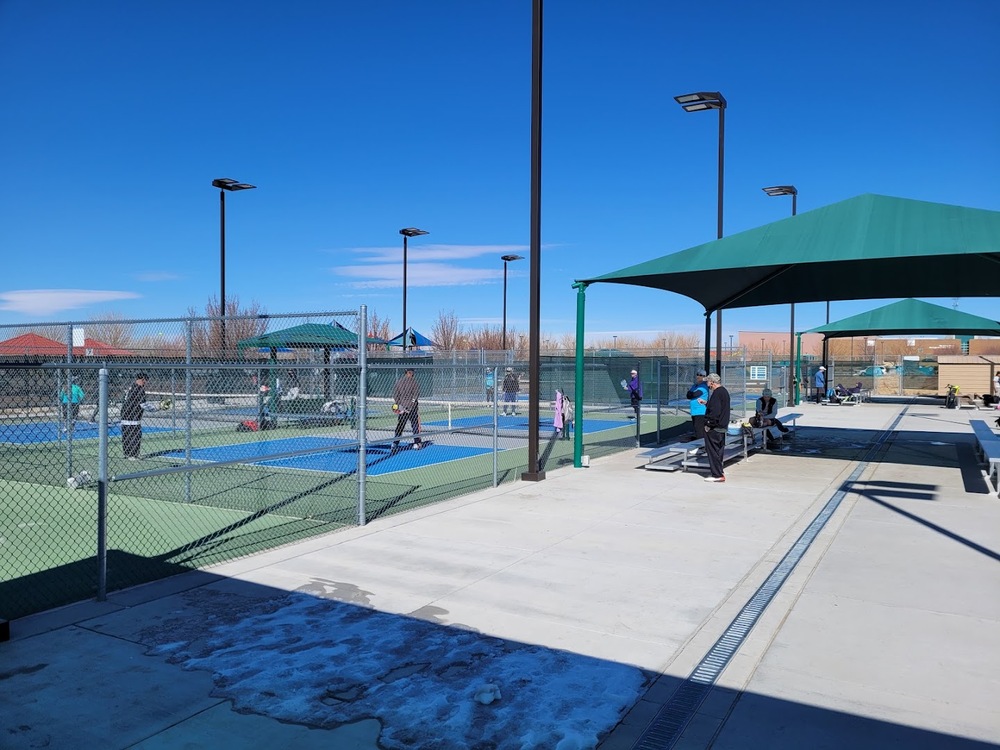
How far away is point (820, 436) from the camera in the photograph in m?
20.3

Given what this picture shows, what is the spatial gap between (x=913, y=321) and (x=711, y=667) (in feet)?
97.6

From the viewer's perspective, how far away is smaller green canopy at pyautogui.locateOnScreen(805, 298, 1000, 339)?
29.4m

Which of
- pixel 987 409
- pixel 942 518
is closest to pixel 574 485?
pixel 942 518

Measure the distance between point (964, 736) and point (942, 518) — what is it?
6594mm

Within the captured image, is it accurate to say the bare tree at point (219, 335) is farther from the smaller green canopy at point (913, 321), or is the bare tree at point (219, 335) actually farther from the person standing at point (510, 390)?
the smaller green canopy at point (913, 321)

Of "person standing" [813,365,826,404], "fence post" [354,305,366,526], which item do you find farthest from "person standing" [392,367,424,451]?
"person standing" [813,365,826,404]

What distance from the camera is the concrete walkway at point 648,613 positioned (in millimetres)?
4090

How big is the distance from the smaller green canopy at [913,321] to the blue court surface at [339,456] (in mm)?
20189

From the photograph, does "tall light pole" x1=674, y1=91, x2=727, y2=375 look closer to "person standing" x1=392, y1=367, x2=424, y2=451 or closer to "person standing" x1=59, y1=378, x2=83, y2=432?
"person standing" x1=392, y1=367, x2=424, y2=451

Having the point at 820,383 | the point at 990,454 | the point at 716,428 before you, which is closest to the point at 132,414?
the point at 716,428

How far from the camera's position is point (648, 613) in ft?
19.5

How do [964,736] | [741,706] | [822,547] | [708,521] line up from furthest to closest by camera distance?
[708,521]
[822,547]
[741,706]
[964,736]

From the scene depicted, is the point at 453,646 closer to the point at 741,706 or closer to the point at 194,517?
the point at 741,706

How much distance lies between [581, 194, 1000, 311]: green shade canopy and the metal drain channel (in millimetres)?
5296
